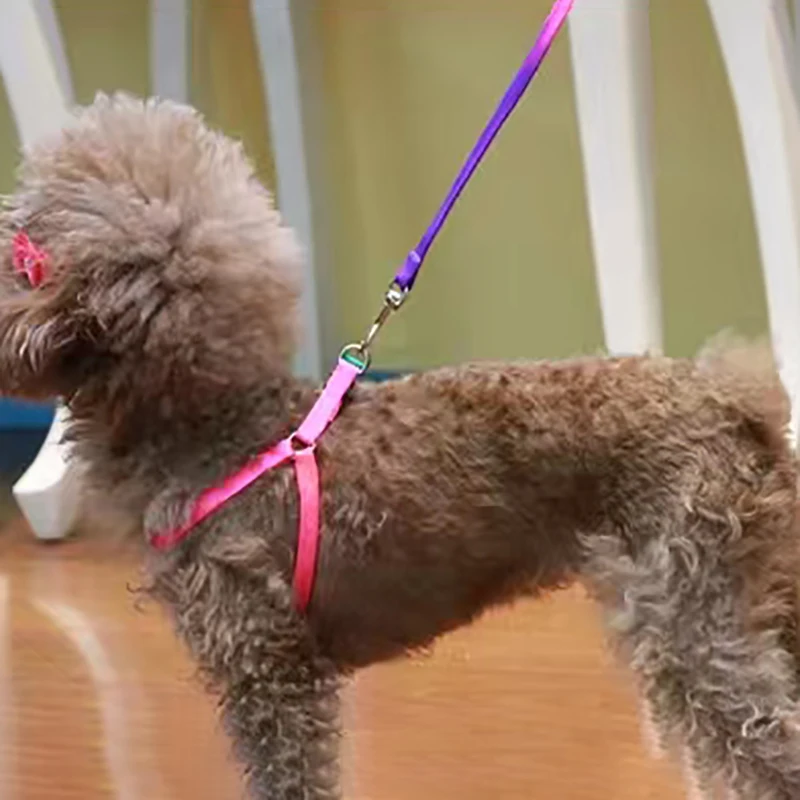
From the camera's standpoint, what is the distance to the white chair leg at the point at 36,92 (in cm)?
203

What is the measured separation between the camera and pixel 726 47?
179cm

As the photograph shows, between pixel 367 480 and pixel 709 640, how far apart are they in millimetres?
248

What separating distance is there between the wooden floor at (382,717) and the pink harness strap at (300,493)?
0.25 metres

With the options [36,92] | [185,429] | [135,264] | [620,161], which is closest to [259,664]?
[185,429]

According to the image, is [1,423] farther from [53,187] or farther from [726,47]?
[53,187]

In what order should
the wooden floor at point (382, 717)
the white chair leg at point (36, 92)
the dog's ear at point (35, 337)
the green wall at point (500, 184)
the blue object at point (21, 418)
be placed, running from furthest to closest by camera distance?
the blue object at point (21, 418) → the green wall at point (500, 184) → the white chair leg at point (36, 92) → the wooden floor at point (382, 717) → the dog's ear at point (35, 337)

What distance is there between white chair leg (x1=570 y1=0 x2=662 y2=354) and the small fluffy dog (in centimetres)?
72

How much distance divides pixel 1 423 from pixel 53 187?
144 centimetres

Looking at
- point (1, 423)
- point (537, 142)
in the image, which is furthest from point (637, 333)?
point (1, 423)

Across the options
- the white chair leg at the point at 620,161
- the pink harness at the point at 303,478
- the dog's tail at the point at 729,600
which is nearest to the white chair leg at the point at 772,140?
the white chair leg at the point at 620,161

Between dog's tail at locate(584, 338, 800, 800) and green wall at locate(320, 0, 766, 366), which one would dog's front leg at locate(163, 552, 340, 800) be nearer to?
dog's tail at locate(584, 338, 800, 800)

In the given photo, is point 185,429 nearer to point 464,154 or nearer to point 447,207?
point 447,207

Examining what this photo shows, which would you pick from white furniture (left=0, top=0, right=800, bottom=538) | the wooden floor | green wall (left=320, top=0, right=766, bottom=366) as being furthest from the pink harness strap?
green wall (left=320, top=0, right=766, bottom=366)

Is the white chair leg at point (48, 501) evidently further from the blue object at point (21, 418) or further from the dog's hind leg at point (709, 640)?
the dog's hind leg at point (709, 640)
